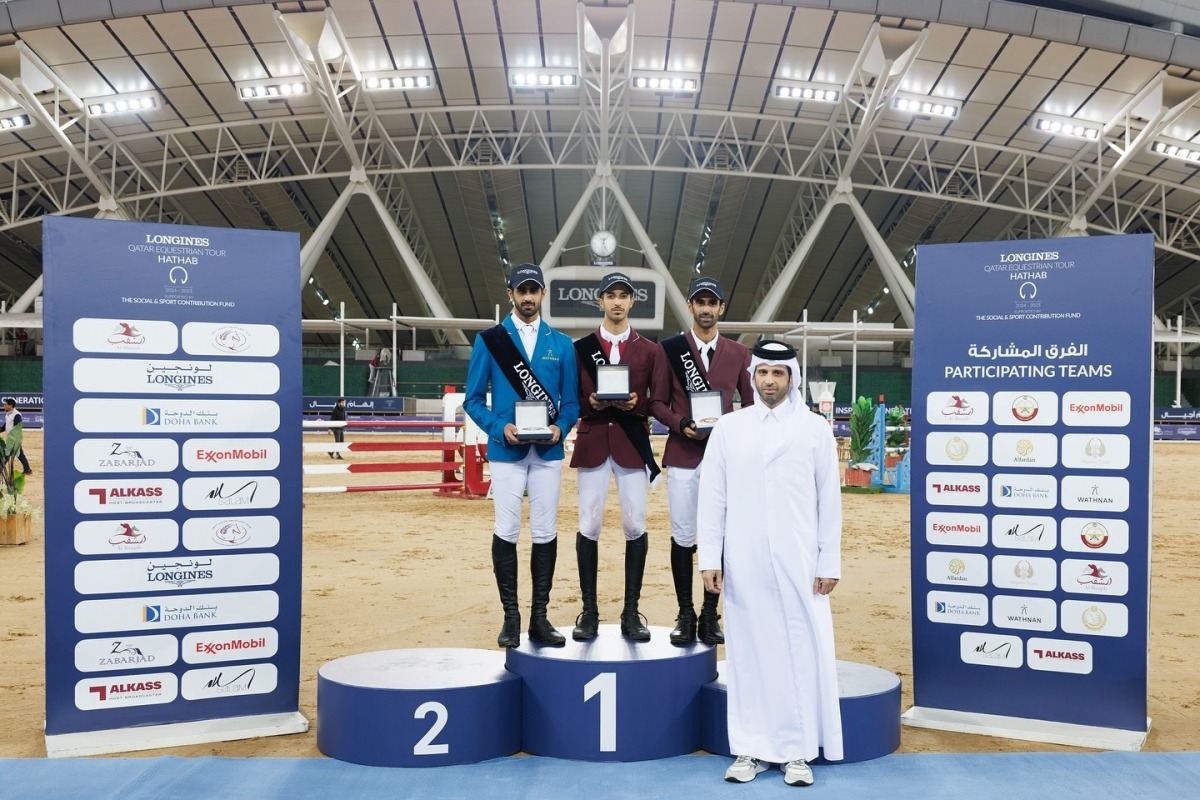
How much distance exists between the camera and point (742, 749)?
4.02m

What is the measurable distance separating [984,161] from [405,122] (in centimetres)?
1866

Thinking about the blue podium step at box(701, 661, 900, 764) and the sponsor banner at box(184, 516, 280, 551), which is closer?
the blue podium step at box(701, 661, 900, 764)

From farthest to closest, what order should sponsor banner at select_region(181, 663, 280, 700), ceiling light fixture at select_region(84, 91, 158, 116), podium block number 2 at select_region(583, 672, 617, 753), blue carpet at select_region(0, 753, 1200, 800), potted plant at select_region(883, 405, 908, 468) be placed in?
ceiling light fixture at select_region(84, 91, 158, 116), potted plant at select_region(883, 405, 908, 468), sponsor banner at select_region(181, 663, 280, 700), podium block number 2 at select_region(583, 672, 617, 753), blue carpet at select_region(0, 753, 1200, 800)

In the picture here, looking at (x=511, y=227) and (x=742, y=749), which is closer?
(x=742, y=749)

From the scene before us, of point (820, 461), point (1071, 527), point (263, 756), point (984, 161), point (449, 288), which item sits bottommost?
point (263, 756)

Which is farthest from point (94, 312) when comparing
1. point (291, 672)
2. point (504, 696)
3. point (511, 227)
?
point (511, 227)

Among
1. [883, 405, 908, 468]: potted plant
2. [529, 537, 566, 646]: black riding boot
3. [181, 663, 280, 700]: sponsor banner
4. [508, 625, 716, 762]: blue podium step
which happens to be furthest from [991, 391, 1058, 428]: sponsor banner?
[883, 405, 908, 468]: potted plant

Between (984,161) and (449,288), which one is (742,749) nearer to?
(984,161)

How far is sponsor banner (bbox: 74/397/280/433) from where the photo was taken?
4.43 metres

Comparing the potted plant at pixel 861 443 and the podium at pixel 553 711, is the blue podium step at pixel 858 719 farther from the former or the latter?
the potted plant at pixel 861 443

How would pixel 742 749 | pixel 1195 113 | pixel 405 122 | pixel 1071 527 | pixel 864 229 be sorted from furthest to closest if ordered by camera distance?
pixel 864 229 → pixel 405 122 → pixel 1195 113 → pixel 1071 527 → pixel 742 749

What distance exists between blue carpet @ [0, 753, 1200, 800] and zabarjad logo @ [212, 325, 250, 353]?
189 cm

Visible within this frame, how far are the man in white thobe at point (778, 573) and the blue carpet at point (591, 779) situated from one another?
0.60ft

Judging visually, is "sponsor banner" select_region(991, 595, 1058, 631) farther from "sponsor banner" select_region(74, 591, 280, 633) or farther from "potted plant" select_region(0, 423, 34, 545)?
"potted plant" select_region(0, 423, 34, 545)
